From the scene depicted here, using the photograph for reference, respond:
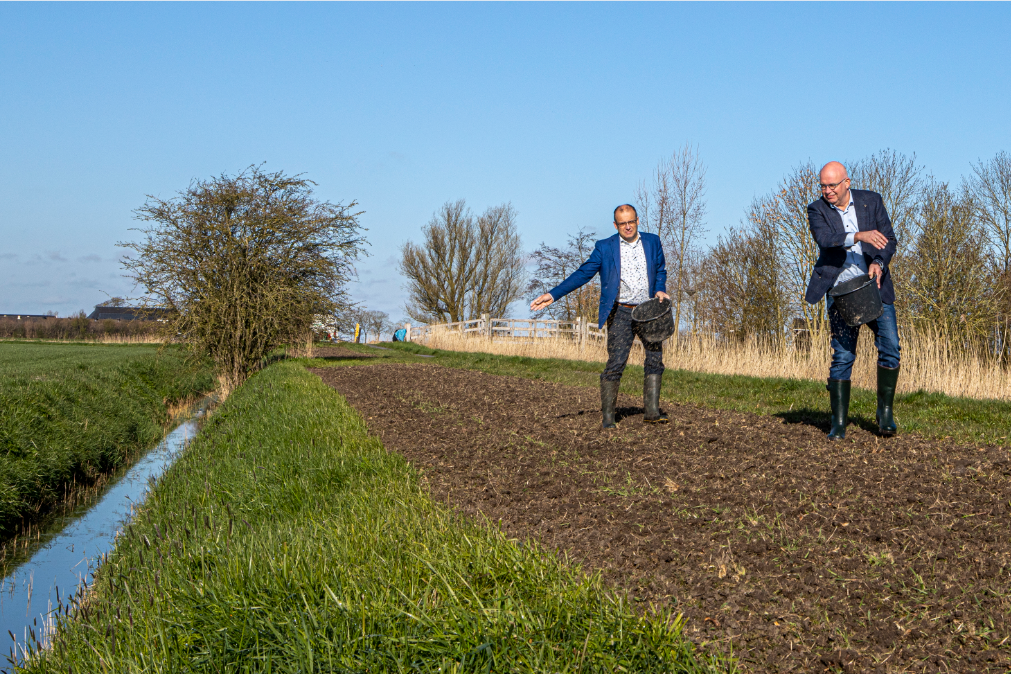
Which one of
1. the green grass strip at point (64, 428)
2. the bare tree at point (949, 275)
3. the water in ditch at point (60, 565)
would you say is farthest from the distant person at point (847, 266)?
the bare tree at point (949, 275)

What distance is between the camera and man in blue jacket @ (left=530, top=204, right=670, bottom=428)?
6.50 meters

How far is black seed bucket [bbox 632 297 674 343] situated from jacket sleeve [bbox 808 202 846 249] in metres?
1.35

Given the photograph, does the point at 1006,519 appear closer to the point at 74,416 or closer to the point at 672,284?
the point at 74,416

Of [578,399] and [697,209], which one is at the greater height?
[697,209]

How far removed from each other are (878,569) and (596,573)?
1.29 meters

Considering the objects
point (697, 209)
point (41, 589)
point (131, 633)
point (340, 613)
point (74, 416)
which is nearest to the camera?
point (340, 613)

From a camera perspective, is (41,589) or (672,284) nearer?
(41,589)

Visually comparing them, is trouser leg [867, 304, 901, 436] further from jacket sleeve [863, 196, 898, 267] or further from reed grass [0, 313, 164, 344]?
reed grass [0, 313, 164, 344]

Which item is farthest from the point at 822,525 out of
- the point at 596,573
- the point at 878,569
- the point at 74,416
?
the point at 74,416

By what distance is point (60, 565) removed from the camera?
668cm

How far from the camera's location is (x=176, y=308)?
19.0m

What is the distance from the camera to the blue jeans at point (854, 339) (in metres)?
5.89

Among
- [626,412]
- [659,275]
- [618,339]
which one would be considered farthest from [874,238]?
[626,412]

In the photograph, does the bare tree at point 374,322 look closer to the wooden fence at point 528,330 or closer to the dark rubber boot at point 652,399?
the wooden fence at point 528,330
